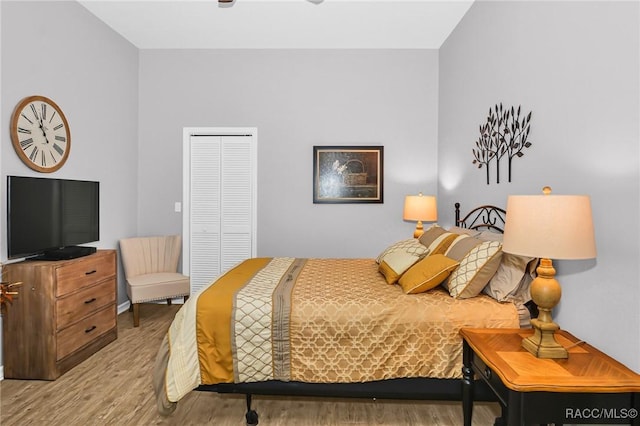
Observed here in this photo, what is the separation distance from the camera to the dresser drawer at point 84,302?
277cm

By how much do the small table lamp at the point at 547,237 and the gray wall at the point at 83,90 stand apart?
3.30m

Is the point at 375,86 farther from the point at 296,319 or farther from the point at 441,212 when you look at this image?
the point at 296,319

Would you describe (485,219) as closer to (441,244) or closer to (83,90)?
(441,244)

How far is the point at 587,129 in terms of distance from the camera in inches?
72.7

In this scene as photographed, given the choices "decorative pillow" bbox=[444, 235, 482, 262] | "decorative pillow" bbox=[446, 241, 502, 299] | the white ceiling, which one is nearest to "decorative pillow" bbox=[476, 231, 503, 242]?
"decorative pillow" bbox=[444, 235, 482, 262]

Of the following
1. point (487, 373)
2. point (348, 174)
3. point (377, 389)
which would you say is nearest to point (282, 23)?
point (348, 174)

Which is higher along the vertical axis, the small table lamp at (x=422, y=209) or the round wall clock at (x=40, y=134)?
the round wall clock at (x=40, y=134)

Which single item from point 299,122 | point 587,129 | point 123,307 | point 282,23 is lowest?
point 123,307

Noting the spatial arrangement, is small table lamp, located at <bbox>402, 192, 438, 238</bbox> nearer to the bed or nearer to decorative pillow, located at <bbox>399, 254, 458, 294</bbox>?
decorative pillow, located at <bbox>399, 254, 458, 294</bbox>

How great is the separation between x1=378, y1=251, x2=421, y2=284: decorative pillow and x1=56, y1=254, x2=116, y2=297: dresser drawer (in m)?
2.35

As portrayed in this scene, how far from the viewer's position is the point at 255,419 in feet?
7.27

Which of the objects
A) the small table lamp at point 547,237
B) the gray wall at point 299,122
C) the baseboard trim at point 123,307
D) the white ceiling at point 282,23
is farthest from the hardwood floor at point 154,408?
the white ceiling at point 282,23

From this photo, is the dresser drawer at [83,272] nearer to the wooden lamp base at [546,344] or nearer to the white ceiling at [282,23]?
the white ceiling at [282,23]

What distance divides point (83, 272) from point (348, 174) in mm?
2862
